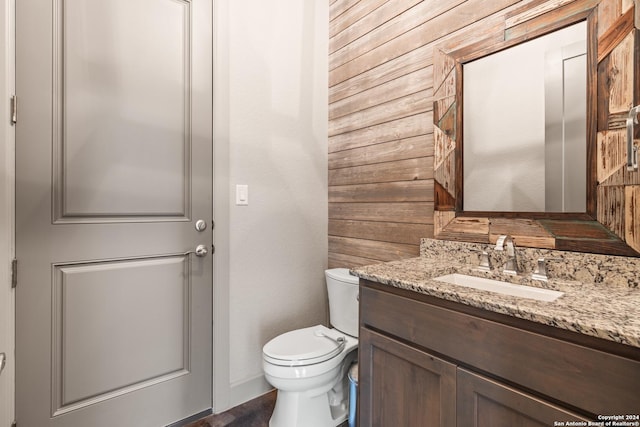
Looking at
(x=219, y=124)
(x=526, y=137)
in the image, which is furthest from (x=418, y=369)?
(x=219, y=124)

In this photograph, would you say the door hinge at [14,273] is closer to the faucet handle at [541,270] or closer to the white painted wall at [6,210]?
the white painted wall at [6,210]

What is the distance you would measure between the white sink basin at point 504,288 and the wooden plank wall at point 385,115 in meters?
0.36

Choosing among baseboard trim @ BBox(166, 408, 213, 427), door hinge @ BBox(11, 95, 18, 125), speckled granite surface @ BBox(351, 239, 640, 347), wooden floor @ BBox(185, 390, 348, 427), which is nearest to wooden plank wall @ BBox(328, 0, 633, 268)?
speckled granite surface @ BBox(351, 239, 640, 347)

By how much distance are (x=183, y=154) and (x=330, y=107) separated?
1087 millimetres

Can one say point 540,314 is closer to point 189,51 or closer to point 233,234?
point 233,234

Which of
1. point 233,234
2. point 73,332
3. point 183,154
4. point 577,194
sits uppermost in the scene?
point 183,154

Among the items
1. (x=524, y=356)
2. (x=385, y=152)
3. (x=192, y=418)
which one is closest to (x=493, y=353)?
(x=524, y=356)

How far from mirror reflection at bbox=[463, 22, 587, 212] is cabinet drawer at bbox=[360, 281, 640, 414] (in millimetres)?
647

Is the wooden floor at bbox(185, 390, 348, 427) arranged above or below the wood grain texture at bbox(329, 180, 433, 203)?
below

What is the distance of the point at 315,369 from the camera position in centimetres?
148

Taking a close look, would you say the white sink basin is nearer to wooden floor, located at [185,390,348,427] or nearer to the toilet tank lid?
the toilet tank lid

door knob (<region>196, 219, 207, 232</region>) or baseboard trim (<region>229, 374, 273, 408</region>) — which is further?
baseboard trim (<region>229, 374, 273, 408</region>)

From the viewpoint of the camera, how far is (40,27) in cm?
128

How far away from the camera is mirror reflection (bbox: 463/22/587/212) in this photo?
1.17m
